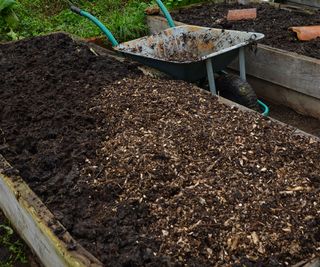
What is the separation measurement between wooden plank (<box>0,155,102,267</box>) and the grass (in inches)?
141

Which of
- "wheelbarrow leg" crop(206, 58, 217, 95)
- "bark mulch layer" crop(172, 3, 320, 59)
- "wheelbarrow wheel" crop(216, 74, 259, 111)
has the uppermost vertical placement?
"wheelbarrow leg" crop(206, 58, 217, 95)

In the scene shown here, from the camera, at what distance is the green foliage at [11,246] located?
3516 millimetres

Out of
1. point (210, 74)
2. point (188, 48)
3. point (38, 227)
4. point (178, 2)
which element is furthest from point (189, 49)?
point (38, 227)

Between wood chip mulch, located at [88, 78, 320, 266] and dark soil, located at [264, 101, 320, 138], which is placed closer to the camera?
wood chip mulch, located at [88, 78, 320, 266]

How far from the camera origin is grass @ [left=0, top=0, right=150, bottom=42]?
6773 mm

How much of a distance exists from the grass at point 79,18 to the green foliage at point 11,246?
11.6 feet

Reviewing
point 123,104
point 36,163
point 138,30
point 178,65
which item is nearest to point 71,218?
point 36,163

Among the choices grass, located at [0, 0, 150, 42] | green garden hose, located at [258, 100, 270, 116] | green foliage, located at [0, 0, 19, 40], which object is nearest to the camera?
green garden hose, located at [258, 100, 270, 116]

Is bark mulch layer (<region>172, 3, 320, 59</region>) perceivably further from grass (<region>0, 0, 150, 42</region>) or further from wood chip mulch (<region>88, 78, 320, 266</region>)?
wood chip mulch (<region>88, 78, 320, 266</region>)

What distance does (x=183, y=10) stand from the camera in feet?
22.6

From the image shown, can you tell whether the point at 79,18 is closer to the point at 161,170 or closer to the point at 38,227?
the point at 161,170

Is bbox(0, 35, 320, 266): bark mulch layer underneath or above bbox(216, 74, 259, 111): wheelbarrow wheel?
above

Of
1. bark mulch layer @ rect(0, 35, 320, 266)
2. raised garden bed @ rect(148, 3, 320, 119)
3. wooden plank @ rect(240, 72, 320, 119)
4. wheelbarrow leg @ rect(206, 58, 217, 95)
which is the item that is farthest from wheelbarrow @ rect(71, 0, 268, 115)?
wooden plank @ rect(240, 72, 320, 119)

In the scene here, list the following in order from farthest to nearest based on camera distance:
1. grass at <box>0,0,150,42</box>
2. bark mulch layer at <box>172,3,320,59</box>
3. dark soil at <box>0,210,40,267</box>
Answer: grass at <box>0,0,150,42</box>, bark mulch layer at <box>172,3,320,59</box>, dark soil at <box>0,210,40,267</box>
